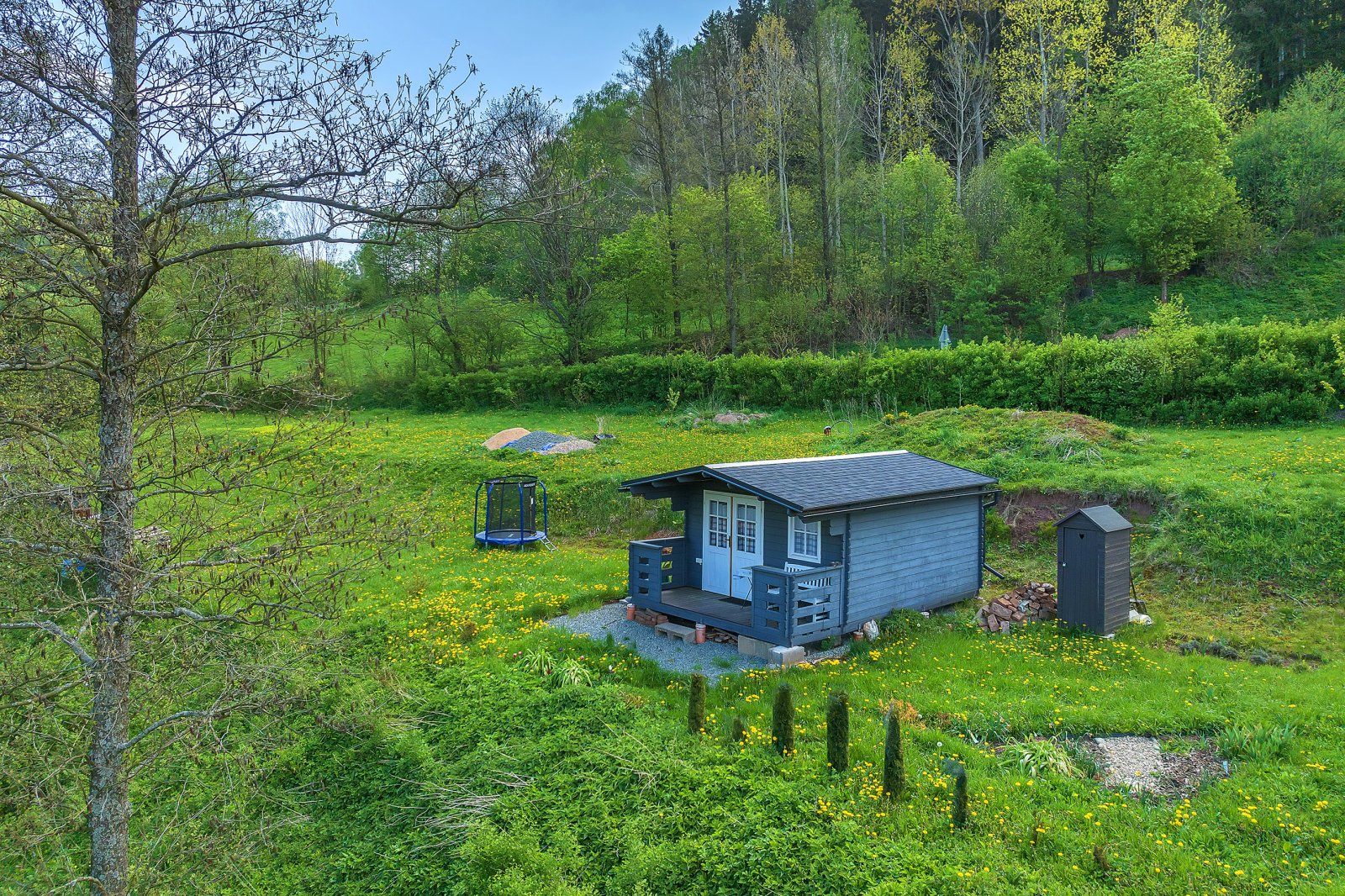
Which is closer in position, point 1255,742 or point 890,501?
point 1255,742

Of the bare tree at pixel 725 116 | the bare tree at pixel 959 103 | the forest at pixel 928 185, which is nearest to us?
the forest at pixel 928 185

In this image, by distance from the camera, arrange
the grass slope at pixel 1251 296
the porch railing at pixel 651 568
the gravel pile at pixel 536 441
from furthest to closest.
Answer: the grass slope at pixel 1251 296 → the gravel pile at pixel 536 441 → the porch railing at pixel 651 568

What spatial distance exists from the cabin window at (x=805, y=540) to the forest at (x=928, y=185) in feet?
61.2

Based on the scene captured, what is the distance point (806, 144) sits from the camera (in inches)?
1688

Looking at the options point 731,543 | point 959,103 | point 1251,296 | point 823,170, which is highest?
point 959,103

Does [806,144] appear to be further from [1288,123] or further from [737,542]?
[737,542]

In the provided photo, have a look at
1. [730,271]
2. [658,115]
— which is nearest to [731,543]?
[730,271]

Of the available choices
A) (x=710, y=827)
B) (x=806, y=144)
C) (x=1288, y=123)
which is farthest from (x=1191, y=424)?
(x=806, y=144)

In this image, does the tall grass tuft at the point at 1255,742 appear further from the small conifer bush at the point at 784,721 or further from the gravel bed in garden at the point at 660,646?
the gravel bed in garden at the point at 660,646

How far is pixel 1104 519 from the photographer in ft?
40.4

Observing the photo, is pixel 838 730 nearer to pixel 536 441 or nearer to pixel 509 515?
pixel 509 515

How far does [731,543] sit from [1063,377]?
14.5 m

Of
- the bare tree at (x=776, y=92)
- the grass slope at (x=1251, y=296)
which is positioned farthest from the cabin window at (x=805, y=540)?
the bare tree at (x=776, y=92)

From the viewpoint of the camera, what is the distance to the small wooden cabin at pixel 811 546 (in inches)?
451
